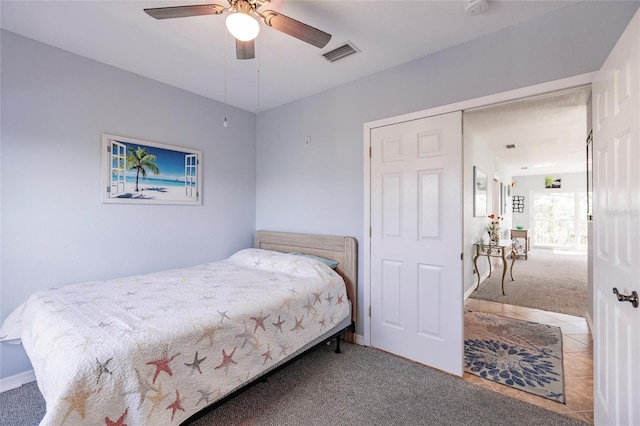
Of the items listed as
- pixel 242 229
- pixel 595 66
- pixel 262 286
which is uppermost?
pixel 595 66

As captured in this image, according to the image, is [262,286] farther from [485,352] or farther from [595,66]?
[595,66]

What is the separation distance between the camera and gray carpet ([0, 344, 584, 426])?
180cm

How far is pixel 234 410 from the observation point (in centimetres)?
190

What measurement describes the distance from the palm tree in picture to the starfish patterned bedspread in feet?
3.43

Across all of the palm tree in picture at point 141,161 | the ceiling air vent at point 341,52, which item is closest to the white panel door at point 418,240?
the ceiling air vent at point 341,52

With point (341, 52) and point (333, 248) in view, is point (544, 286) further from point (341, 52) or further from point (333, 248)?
point (341, 52)

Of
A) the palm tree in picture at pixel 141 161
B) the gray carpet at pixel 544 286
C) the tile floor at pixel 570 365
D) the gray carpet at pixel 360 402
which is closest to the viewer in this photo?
the gray carpet at pixel 360 402

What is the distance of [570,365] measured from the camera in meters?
2.45

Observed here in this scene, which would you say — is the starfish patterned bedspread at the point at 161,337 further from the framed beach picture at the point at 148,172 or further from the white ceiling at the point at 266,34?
the white ceiling at the point at 266,34

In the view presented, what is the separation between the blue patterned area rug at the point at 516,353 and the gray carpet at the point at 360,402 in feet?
0.92

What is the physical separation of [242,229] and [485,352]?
295 cm

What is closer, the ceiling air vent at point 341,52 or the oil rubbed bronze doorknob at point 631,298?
the oil rubbed bronze doorknob at point 631,298

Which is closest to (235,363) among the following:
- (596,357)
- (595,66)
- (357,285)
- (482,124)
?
(357,285)

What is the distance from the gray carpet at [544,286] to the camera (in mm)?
4020
